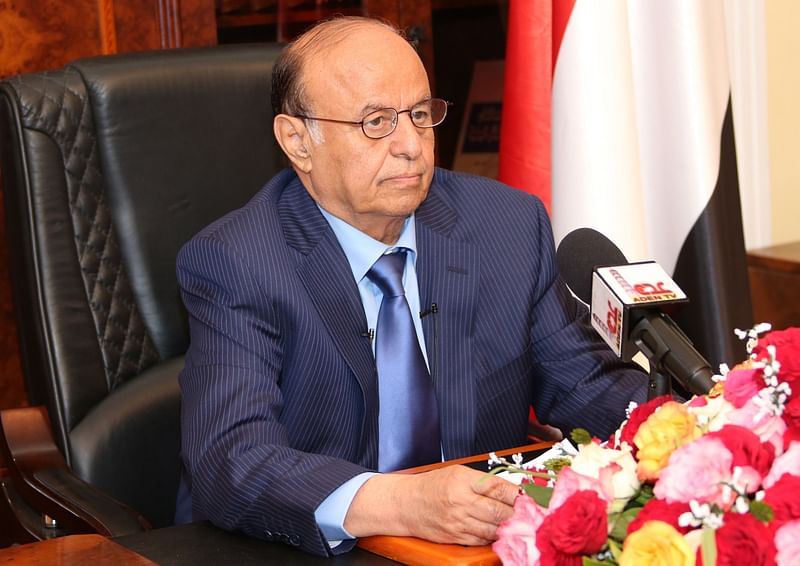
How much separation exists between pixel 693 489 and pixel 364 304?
Result: 1.01 metres

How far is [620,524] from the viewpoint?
97 centimetres

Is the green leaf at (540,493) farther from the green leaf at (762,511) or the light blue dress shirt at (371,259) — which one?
the light blue dress shirt at (371,259)

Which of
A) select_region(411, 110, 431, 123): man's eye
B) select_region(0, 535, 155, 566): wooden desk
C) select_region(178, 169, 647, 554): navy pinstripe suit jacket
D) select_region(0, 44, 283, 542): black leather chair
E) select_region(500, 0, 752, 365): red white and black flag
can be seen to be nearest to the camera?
select_region(0, 535, 155, 566): wooden desk

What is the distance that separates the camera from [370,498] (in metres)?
1.43

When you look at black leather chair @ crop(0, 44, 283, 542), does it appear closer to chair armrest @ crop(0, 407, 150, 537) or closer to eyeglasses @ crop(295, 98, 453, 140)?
chair armrest @ crop(0, 407, 150, 537)

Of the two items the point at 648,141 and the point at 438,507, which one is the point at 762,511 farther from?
the point at 648,141

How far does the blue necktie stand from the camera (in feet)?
6.04

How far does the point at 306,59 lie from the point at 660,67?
3.59ft

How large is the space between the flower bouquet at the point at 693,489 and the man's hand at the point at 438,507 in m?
A: 0.26

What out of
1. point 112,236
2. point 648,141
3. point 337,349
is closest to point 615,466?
point 337,349

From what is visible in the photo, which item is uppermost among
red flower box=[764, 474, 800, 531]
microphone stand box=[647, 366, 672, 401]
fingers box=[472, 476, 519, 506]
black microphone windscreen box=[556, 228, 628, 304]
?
black microphone windscreen box=[556, 228, 628, 304]

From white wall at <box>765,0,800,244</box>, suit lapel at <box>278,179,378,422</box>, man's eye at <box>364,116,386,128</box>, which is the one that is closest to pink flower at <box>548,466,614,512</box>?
suit lapel at <box>278,179,378,422</box>

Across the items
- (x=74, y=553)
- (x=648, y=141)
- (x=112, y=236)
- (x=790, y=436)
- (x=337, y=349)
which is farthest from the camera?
(x=648, y=141)

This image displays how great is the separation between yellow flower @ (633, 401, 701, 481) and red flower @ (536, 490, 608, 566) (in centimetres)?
6
